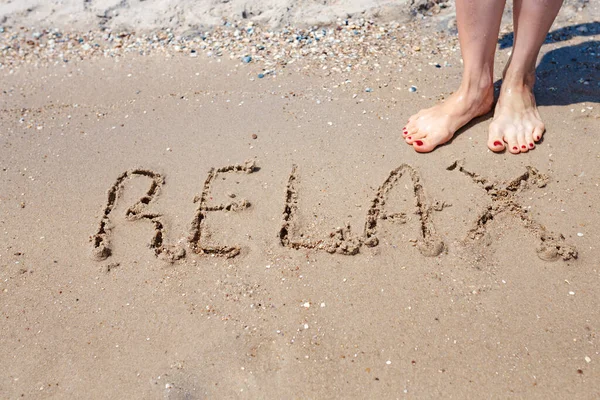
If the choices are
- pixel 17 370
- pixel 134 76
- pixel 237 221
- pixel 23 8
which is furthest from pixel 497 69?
pixel 23 8

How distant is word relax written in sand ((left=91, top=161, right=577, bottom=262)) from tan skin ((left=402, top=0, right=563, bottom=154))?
0.22m

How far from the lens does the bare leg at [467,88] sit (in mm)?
2705

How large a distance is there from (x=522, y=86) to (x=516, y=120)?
0.21 metres

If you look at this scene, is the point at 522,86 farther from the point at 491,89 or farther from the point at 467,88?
the point at 467,88

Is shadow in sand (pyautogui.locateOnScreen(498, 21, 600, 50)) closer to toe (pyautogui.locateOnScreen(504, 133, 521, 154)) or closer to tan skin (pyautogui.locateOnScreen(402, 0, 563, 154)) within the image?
tan skin (pyautogui.locateOnScreen(402, 0, 563, 154))

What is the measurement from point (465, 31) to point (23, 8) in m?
3.61

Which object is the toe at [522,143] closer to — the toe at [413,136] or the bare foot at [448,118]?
the bare foot at [448,118]

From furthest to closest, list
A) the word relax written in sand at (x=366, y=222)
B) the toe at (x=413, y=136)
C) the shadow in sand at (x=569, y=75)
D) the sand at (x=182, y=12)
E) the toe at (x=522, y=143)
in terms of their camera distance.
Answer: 1. the sand at (x=182, y=12)
2. the shadow in sand at (x=569, y=75)
3. the toe at (x=413, y=136)
4. the toe at (x=522, y=143)
5. the word relax written in sand at (x=366, y=222)

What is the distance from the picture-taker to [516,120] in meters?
2.88

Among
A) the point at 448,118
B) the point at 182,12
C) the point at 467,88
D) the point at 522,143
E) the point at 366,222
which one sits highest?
the point at 182,12

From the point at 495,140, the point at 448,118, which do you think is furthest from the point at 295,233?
the point at 495,140

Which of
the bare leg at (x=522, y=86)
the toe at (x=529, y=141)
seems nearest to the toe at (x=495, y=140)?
the bare leg at (x=522, y=86)

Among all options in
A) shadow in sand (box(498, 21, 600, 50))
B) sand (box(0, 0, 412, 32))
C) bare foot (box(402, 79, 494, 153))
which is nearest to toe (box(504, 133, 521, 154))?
bare foot (box(402, 79, 494, 153))

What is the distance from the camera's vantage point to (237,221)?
2645 millimetres
